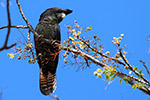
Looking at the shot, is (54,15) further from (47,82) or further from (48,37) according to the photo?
(47,82)

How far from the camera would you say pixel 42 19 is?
3.90 m

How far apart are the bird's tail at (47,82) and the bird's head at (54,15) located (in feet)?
2.81

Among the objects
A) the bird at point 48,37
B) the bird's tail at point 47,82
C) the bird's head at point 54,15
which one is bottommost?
the bird's tail at point 47,82

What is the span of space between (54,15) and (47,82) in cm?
110

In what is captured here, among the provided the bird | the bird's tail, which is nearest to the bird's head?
the bird

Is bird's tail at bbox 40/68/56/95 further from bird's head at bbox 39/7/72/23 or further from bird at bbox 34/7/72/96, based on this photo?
bird's head at bbox 39/7/72/23

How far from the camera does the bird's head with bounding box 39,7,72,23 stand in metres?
3.86

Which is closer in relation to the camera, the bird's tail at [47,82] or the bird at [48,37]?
the bird's tail at [47,82]

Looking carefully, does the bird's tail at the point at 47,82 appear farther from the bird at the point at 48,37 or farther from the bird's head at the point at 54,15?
the bird's head at the point at 54,15

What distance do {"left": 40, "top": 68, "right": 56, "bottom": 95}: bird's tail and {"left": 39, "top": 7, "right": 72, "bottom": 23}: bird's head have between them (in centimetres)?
86

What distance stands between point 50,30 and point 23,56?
45.0 inches

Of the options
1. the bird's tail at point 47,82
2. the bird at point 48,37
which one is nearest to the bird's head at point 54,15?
the bird at point 48,37

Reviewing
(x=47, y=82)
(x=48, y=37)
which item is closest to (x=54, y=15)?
(x=48, y=37)

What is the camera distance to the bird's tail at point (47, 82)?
357 cm
